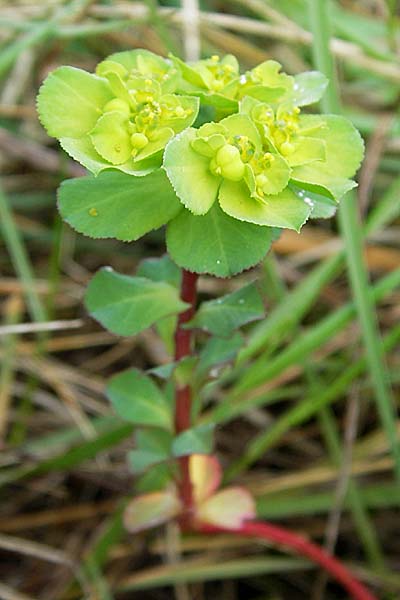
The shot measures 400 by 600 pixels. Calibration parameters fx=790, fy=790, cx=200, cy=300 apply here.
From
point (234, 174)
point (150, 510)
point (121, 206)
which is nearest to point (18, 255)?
point (150, 510)

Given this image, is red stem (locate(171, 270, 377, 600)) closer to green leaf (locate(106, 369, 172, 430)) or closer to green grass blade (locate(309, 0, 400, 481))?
green leaf (locate(106, 369, 172, 430))

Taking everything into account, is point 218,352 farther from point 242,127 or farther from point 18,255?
point 18,255

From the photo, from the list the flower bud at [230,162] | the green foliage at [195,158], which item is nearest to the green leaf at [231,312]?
the green foliage at [195,158]

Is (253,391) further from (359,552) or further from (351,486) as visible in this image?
(359,552)

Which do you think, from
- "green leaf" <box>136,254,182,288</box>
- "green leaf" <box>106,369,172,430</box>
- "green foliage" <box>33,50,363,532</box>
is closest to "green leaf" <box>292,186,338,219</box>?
"green foliage" <box>33,50,363,532</box>

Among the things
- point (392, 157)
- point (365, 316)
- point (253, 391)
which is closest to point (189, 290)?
point (365, 316)

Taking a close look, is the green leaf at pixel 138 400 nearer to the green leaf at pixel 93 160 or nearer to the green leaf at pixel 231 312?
the green leaf at pixel 231 312
